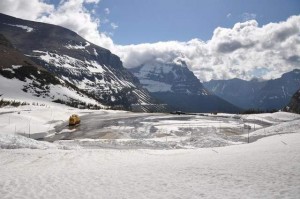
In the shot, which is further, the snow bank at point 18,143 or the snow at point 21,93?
the snow at point 21,93

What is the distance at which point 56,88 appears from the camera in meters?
143

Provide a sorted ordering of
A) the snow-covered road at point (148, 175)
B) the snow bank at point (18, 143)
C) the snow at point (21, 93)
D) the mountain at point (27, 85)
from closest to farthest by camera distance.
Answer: the snow-covered road at point (148, 175), the snow bank at point (18, 143), the snow at point (21, 93), the mountain at point (27, 85)

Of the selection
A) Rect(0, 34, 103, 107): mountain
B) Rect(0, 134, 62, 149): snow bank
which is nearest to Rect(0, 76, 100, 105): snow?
Rect(0, 34, 103, 107): mountain

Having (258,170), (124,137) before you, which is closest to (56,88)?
(124,137)

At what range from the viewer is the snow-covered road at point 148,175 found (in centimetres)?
1720

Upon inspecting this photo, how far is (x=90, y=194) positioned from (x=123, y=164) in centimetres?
969

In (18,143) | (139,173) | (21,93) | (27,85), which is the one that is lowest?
(139,173)

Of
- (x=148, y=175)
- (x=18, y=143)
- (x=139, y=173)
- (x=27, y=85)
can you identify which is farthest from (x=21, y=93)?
(x=148, y=175)

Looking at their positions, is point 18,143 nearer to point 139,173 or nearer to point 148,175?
point 139,173

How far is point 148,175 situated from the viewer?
874 inches

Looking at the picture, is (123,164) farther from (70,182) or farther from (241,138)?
(241,138)

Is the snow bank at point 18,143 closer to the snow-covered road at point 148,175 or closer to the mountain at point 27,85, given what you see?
the snow-covered road at point 148,175

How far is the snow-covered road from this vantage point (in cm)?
1720

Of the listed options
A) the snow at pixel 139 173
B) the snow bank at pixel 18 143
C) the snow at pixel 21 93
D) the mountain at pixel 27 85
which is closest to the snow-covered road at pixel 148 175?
the snow at pixel 139 173
